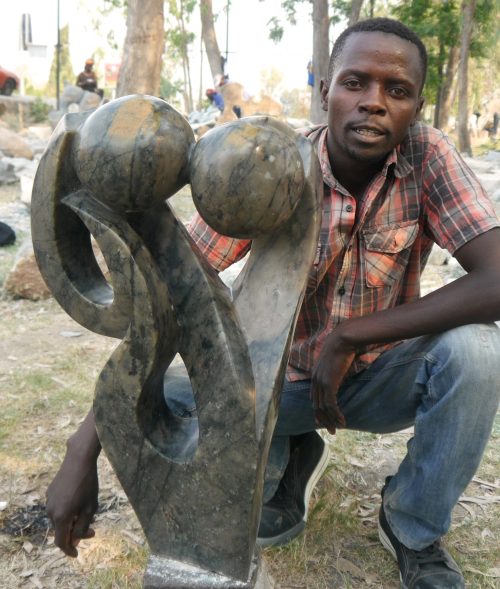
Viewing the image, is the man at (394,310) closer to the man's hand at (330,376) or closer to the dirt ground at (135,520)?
the man's hand at (330,376)

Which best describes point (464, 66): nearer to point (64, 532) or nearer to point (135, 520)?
point (135, 520)

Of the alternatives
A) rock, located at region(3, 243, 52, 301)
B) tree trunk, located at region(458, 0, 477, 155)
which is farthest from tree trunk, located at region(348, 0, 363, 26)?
rock, located at region(3, 243, 52, 301)

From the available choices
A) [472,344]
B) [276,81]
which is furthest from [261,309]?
[276,81]

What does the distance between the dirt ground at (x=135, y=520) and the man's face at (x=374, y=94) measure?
1.23 m

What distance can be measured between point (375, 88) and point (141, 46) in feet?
21.7

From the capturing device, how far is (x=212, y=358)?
142 cm

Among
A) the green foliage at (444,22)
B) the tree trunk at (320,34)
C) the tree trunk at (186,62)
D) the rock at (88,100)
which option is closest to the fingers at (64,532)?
the tree trunk at (320,34)

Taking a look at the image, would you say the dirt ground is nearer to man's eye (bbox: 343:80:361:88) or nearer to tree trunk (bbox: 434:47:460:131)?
man's eye (bbox: 343:80:361:88)

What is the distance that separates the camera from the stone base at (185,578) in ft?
4.75

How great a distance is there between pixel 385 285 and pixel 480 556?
940 mm

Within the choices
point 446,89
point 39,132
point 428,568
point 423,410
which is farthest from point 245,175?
point 39,132

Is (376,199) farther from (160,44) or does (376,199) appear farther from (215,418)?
(160,44)

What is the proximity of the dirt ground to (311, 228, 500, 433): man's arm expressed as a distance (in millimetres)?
724

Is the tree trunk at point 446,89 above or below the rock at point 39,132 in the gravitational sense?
above
